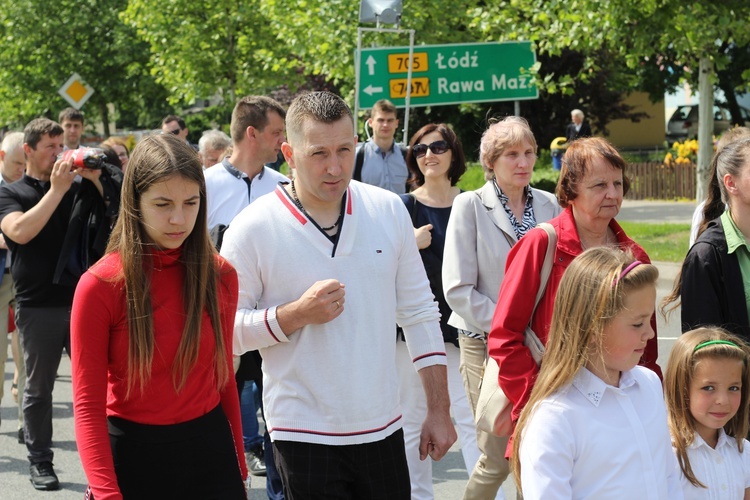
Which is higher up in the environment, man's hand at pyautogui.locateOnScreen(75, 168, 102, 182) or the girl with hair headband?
man's hand at pyautogui.locateOnScreen(75, 168, 102, 182)

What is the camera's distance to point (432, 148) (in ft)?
20.7

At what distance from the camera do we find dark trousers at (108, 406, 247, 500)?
3.25m

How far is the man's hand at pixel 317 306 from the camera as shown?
3430 millimetres

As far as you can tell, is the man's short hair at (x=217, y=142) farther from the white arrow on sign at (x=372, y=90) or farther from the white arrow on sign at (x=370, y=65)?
the white arrow on sign at (x=370, y=65)

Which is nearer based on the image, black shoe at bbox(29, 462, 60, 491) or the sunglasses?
the sunglasses

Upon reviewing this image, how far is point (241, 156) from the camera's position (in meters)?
6.29

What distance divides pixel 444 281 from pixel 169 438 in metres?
2.25

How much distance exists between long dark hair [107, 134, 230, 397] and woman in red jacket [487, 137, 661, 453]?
3.80 ft

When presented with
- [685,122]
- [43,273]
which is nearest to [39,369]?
[43,273]

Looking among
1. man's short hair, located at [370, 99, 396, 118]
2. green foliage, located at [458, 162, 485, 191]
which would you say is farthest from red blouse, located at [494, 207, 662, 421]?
green foliage, located at [458, 162, 485, 191]

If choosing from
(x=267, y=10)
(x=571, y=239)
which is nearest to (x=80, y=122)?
(x=571, y=239)

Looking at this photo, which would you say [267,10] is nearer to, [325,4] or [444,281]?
[325,4]

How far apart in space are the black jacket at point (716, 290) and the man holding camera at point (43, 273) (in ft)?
12.5

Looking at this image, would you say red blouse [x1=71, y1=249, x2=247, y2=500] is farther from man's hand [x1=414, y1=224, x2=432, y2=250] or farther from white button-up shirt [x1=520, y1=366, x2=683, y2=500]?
man's hand [x1=414, y1=224, x2=432, y2=250]
